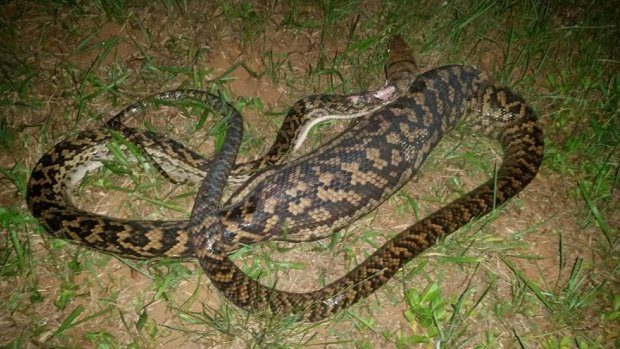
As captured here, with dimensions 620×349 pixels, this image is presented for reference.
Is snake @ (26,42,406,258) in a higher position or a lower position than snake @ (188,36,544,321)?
higher

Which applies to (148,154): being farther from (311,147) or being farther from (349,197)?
(349,197)

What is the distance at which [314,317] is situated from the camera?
3.33m

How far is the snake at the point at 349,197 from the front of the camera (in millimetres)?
3359

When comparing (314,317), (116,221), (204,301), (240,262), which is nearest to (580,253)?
(314,317)

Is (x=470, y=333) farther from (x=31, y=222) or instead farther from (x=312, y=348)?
(x=31, y=222)

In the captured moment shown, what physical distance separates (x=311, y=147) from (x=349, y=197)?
1179 mm

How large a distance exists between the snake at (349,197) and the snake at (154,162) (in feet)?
0.61

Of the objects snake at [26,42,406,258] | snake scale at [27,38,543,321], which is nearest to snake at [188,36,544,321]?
snake scale at [27,38,543,321]

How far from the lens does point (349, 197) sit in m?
3.61

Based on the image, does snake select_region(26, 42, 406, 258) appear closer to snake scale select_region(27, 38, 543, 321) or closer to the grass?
snake scale select_region(27, 38, 543, 321)

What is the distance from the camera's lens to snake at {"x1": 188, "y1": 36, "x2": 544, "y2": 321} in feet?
11.0

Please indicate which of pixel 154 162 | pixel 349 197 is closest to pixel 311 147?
pixel 349 197

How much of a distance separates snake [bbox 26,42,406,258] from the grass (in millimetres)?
194

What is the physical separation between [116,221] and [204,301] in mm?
1068
